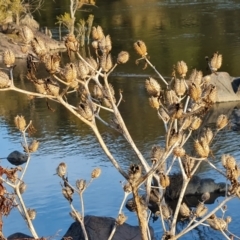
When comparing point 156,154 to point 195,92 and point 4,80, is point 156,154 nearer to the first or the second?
point 195,92

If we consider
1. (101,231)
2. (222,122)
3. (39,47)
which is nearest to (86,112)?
(39,47)

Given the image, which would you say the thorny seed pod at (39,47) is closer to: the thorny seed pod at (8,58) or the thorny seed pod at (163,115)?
the thorny seed pod at (8,58)

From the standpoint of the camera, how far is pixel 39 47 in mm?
2330

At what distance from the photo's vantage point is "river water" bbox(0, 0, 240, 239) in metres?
9.50

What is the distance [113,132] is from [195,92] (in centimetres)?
1092

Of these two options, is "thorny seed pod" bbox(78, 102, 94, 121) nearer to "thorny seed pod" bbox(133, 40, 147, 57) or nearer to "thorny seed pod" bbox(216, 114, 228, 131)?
"thorny seed pod" bbox(133, 40, 147, 57)

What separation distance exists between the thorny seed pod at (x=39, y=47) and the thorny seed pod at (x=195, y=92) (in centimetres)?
52

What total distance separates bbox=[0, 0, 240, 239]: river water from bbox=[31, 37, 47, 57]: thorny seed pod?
68.0 inches

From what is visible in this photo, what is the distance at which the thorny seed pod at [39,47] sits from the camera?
2.32m

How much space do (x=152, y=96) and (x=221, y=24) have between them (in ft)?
82.6

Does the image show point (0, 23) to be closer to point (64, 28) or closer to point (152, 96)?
point (64, 28)

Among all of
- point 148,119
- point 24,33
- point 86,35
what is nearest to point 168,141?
point 24,33

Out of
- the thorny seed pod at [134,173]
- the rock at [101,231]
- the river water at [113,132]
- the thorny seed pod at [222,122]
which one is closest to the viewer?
the thorny seed pod at [134,173]

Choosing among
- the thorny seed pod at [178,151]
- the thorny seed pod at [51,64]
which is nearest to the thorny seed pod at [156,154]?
the thorny seed pod at [178,151]
